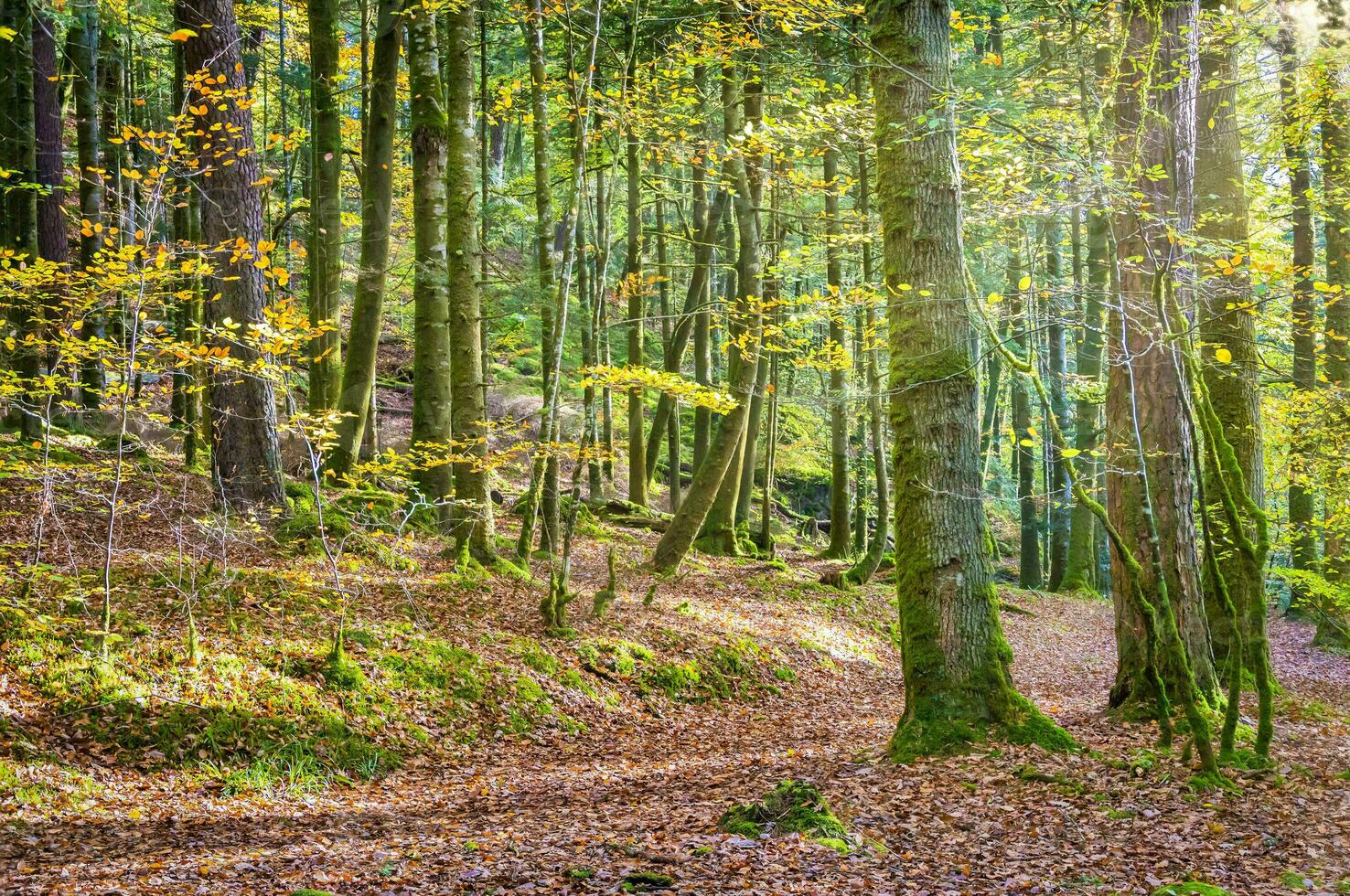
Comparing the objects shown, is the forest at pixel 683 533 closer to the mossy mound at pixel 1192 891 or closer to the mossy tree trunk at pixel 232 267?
the mossy tree trunk at pixel 232 267

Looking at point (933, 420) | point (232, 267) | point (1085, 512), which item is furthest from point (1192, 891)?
point (1085, 512)

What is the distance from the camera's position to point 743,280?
13203mm

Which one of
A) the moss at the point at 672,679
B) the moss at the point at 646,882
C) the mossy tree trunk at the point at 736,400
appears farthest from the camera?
the mossy tree trunk at the point at 736,400

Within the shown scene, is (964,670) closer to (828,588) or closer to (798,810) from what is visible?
(798,810)

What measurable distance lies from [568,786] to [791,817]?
2207 mm

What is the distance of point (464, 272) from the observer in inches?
404

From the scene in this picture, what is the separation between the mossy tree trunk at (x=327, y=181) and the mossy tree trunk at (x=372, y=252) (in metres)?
0.46

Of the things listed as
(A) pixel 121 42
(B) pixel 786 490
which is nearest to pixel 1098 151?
(A) pixel 121 42

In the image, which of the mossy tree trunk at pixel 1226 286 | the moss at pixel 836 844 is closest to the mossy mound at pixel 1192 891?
the moss at pixel 836 844

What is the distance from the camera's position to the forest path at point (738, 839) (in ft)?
13.2

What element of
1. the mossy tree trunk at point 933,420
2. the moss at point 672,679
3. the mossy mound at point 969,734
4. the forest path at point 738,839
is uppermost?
the mossy tree trunk at point 933,420

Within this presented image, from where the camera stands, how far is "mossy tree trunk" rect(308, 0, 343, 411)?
40.1ft

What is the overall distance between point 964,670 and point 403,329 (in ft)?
73.7

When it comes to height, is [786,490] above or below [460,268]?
below
